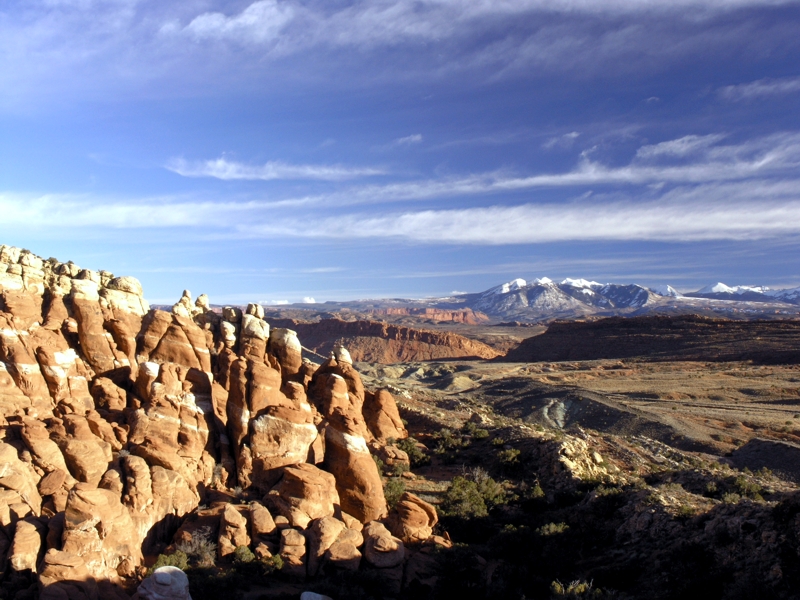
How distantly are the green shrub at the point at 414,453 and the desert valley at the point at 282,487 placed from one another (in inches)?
7.5

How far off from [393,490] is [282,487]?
515cm

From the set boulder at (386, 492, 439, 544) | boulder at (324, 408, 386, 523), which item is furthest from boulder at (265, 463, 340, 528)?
boulder at (386, 492, 439, 544)

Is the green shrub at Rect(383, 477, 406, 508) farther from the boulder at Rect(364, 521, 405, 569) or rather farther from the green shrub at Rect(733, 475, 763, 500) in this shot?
the green shrub at Rect(733, 475, 763, 500)

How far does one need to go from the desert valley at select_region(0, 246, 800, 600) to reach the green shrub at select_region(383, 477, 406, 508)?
0.37ft

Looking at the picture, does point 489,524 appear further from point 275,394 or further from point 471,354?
point 471,354

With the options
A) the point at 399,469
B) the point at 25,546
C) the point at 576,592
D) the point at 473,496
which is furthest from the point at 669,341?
the point at 25,546

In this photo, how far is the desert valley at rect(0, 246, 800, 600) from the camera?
13.2 m

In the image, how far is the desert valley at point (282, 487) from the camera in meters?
13.2

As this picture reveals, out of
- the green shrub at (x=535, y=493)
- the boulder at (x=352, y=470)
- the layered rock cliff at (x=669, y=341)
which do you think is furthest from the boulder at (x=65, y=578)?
the layered rock cliff at (x=669, y=341)

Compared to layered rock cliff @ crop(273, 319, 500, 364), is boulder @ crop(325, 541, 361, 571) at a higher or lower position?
higher

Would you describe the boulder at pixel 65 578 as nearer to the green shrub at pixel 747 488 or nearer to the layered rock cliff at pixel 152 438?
the layered rock cliff at pixel 152 438

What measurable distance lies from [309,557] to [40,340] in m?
13.9

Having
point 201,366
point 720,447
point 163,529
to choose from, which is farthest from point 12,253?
point 720,447

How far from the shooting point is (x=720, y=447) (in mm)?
37094
